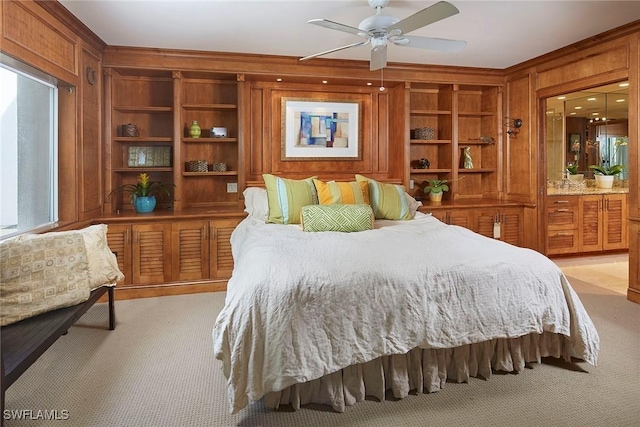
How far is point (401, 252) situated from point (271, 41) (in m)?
2.53

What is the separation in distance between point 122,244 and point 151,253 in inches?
10.5

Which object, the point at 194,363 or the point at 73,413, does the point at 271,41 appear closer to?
the point at 194,363

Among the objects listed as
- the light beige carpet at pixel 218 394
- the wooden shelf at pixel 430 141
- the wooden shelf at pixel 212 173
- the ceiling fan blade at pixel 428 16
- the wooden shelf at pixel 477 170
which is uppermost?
the ceiling fan blade at pixel 428 16

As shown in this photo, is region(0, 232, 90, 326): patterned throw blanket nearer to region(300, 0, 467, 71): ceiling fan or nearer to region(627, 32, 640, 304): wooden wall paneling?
region(300, 0, 467, 71): ceiling fan

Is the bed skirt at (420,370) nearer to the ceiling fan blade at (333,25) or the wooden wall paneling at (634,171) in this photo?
the wooden wall paneling at (634,171)

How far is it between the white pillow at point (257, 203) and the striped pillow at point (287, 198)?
0.15 metres

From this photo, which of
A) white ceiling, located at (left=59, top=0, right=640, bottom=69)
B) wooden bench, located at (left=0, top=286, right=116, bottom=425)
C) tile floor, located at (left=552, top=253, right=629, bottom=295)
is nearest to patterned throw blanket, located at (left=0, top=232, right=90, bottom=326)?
wooden bench, located at (left=0, top=286, right=116, bottom=425)

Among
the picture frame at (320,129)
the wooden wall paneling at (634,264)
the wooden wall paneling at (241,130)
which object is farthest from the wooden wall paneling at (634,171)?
the wooden wall paneling at (241,130)

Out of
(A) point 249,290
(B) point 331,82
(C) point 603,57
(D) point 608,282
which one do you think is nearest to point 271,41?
(B) point 331,82

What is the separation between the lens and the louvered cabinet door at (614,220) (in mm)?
5500

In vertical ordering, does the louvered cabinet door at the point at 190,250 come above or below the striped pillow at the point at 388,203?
below

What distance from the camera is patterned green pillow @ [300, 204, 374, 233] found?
10.6ft

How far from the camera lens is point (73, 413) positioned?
197cm

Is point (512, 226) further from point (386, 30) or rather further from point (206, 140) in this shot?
point (206, 140)
